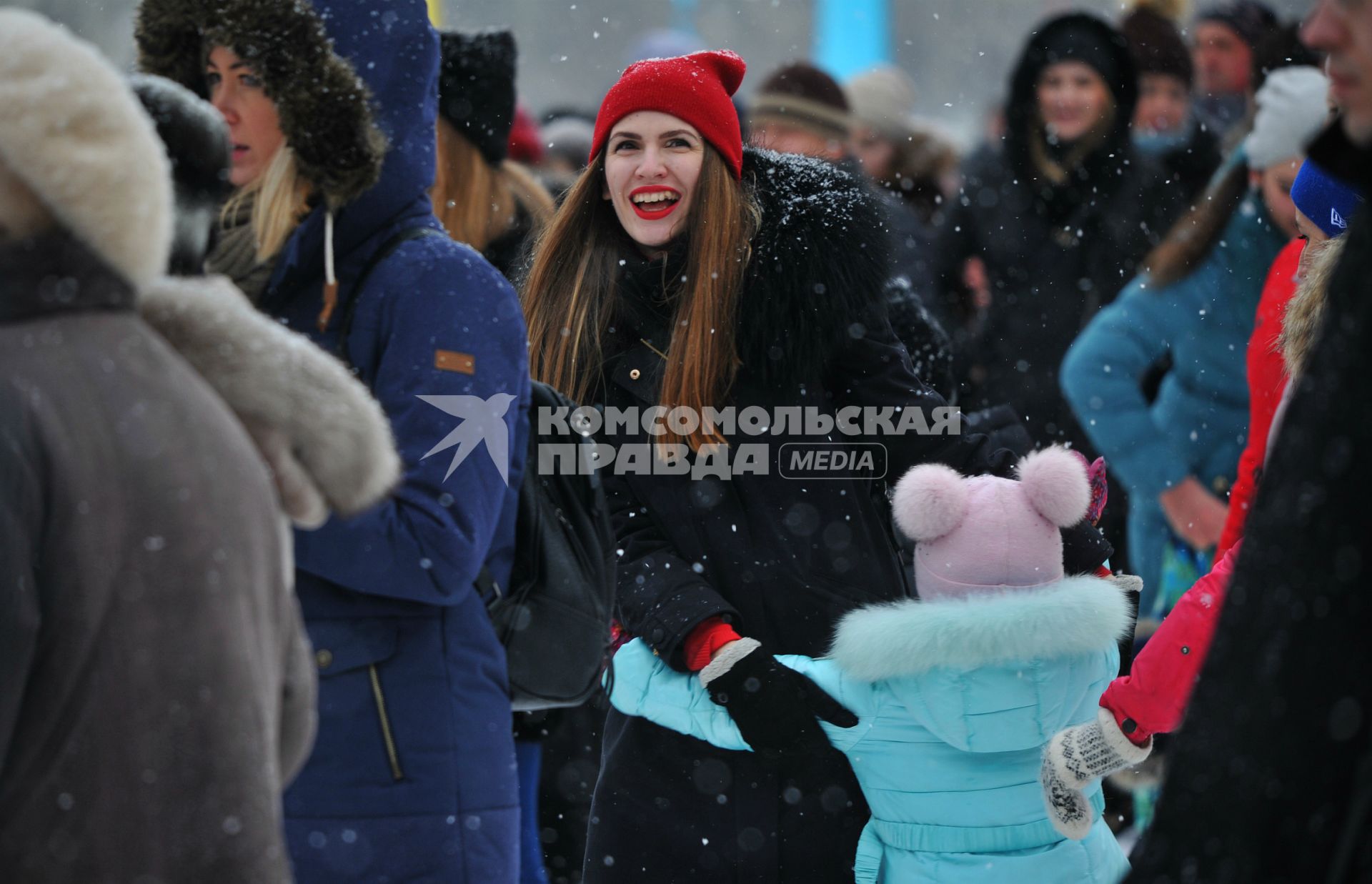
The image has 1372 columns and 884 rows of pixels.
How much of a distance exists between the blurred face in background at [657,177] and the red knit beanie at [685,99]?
0.02m

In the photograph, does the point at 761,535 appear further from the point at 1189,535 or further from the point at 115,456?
the point at 1189,535

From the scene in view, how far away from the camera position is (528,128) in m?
7.94

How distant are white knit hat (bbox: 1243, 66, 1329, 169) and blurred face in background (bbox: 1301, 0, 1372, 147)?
3315 millimetres

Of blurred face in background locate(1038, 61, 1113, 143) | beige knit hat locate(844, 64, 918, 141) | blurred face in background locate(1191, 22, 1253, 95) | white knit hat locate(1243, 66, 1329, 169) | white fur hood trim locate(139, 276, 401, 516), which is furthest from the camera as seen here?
beige knit hat locate(844, 64, 918, 141)

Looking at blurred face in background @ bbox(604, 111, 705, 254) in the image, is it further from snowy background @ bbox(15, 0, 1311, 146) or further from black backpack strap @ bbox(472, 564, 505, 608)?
snowy background @ bbox(15, 0, 1311, 146)

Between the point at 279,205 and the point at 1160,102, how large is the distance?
5631mm

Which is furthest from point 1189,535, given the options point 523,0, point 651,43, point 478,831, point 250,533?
point 523,0

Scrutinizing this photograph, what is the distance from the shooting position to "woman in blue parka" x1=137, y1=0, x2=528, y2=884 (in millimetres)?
2480

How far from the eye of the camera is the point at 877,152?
27.1ft

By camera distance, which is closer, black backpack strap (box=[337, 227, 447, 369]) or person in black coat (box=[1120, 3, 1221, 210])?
black backpack strap (box=[337, 227, 447, 369])

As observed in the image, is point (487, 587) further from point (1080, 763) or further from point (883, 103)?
point (883, 103)

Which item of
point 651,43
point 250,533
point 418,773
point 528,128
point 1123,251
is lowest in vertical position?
point 418,773

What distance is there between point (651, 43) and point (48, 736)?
955 centimetres

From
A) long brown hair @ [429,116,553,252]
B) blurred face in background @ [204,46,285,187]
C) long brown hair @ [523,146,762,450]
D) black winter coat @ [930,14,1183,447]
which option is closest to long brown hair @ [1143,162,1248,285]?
black winter coat @ [930,14,1183,447]
